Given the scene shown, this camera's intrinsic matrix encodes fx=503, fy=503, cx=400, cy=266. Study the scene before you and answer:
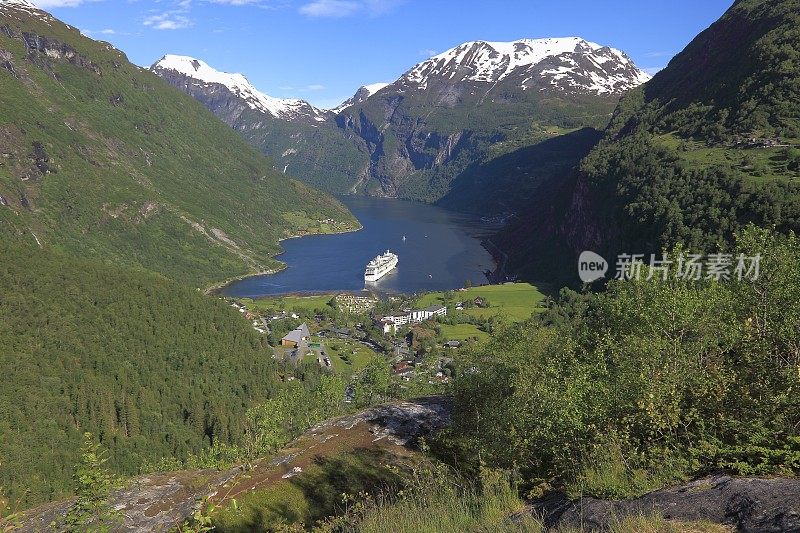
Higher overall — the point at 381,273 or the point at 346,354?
the point at 381,273

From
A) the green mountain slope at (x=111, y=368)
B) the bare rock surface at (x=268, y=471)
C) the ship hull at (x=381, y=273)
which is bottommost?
the green mountain slope at (x=111, y=368)

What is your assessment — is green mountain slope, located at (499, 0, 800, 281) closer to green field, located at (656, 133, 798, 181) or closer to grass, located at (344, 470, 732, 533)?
green field, located at (656, 133, 798, 181)

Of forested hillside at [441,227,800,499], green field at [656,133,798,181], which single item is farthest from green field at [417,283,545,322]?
forested hillside at [441,227,800,499]

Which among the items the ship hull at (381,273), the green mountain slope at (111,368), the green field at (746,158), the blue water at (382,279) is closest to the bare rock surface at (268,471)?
the green mountain slope at (111,368)

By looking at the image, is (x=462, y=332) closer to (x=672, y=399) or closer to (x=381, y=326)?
(x=381, y=326)

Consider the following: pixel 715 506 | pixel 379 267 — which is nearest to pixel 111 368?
pixel 379 267

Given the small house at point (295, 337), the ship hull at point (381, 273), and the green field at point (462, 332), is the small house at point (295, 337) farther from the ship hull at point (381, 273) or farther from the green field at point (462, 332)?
the ship hull at point (381, 273)

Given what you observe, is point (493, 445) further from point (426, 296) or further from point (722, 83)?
point (722, 83)

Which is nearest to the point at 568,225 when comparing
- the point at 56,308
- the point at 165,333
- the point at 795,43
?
the point at 795,43
